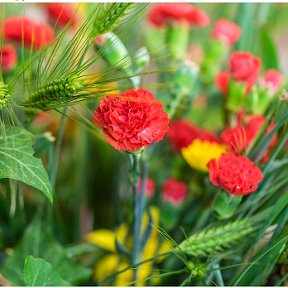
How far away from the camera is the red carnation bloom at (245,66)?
43cm

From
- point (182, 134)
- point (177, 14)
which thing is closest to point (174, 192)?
point (182, 134)

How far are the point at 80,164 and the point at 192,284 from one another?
0.20 meters

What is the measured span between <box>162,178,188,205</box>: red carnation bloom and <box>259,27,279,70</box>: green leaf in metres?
0.16

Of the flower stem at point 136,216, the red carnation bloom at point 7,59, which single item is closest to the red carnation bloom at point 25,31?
the red carnation bloom at point 7,59

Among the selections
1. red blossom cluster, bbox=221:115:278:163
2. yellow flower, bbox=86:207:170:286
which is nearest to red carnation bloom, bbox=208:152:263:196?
red blossom cluster, bbox=221:115:278:163

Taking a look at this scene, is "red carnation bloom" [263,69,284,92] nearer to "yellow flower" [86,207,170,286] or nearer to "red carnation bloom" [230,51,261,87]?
"red carnation bloom" [230,51,261,87]

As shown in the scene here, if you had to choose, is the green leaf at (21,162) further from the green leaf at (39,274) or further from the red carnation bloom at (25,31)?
the red carnation bloom at (25,31)

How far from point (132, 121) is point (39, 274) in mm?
103

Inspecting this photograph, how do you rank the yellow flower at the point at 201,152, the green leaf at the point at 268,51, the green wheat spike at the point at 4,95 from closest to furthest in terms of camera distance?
1. the green wheat spike at the point at 4,95
2. the yellow flower at the point at 201,152
3. the green leaf at the point at 268,51

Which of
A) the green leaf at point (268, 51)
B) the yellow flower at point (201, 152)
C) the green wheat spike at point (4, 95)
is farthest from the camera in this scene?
the green leaf at point (268, 51)

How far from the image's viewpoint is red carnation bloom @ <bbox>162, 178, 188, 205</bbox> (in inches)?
18.2

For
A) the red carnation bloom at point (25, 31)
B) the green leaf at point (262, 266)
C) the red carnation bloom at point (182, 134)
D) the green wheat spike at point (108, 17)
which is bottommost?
the green leaf at point (262, 266)

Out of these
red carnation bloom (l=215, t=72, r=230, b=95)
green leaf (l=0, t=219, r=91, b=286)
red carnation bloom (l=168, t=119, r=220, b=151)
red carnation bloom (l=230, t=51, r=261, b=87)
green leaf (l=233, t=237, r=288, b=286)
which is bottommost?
green leaf (l=0, t=219, r=91, b=286)

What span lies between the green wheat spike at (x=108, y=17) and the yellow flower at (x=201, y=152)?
5.7 inches
